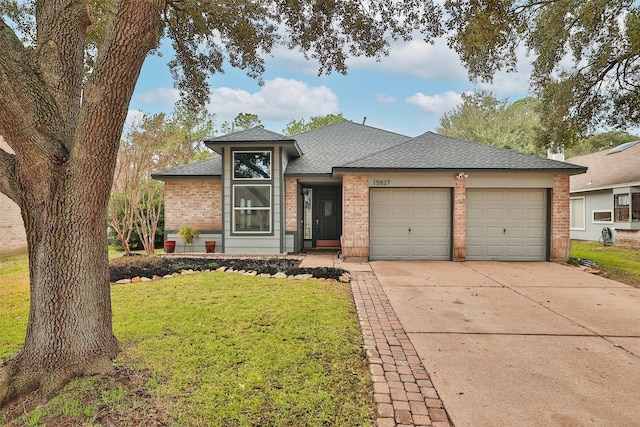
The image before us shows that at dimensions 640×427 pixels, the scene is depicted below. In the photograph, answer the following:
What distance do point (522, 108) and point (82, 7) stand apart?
36.2 meters

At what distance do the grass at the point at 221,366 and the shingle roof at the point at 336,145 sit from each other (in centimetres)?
686

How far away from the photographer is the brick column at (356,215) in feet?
31.9

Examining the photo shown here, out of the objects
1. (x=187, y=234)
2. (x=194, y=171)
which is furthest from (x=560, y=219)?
(x=194, y=171)

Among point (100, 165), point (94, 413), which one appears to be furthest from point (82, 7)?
point (94, 413)

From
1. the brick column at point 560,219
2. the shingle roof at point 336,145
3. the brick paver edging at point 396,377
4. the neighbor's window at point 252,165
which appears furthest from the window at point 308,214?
the brick paver edging at point 396,377

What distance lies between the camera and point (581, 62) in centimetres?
Result: 1070

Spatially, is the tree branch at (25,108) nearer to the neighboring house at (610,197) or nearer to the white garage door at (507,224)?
the white garage door at (507,224)

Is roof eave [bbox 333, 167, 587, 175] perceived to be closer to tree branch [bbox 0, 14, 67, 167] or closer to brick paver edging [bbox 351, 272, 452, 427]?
brick paver edging [bbox 351, 272, 452, 427]

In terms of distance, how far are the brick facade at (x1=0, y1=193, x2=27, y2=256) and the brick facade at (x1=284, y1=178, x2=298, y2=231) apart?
1027cm

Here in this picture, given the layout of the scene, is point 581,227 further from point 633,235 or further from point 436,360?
point 436,360

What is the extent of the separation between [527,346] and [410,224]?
6.19 meters

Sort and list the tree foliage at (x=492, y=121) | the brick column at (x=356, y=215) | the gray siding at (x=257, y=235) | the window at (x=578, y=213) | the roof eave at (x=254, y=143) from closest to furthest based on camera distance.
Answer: the brick column at (x=356, y=215) < the roof eave at (x=254, y=143) < the gray siding at (x=257, y=235) < the window at (x=578, y=213) < the tree foliage at (x=492, y=121)

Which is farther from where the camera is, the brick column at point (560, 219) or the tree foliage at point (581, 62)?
the brick column at point (560, 219)

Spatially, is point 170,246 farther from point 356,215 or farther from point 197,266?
point 356,215
